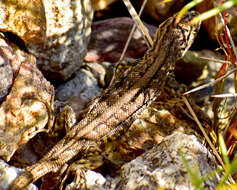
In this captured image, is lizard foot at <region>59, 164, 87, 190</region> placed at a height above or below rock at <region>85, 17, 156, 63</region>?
below

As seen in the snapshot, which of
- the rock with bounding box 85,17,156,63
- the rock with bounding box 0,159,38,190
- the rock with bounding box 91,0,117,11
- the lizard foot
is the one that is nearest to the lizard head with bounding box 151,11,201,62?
the rock with bounding box 85,17,156,63

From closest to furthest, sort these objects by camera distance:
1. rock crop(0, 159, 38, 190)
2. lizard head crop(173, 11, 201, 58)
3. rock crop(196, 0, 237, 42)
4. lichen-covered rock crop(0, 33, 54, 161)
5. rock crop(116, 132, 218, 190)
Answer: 1. rock crop(116, 132, 218, 190)
2. rock crop(0, 159, 38, 190)
3. lichen-covered rock crop(0, 33, 54, 161)
4. lizard head crop(173, 11, 201, 58)
5. rock crop(196, 0, 237, 42)

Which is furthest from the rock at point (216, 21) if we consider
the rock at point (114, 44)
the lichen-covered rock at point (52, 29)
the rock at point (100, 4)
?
the lichen-covered rock at point (52, 29)

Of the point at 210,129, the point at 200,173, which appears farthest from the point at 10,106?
the point at 210,129

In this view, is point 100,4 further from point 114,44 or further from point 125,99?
point 125,99

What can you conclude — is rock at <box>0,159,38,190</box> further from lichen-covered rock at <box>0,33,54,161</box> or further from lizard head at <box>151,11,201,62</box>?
lizard head at <box>151,11,201,62</box>

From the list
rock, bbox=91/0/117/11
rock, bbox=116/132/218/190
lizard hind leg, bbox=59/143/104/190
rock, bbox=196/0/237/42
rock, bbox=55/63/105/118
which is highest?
rock, bbox=91/0/117/11
